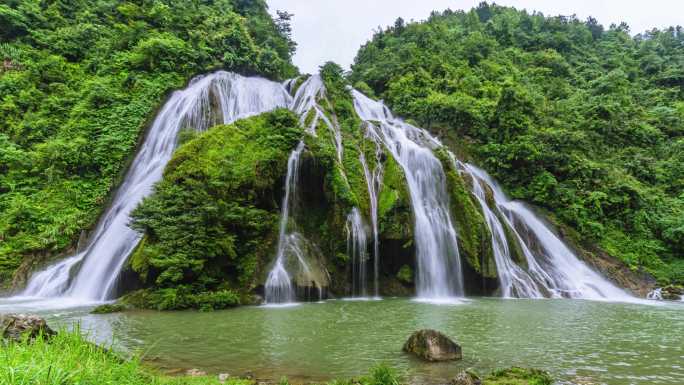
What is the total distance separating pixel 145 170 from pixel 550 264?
1577 cm

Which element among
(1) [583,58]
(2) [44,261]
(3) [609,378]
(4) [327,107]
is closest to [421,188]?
(4) [327,107]

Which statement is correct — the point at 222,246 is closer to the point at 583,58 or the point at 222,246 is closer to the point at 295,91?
the point at 295,91

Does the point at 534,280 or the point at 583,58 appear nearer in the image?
the point at 534,280

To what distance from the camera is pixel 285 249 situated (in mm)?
11445

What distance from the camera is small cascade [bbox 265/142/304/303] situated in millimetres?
10531

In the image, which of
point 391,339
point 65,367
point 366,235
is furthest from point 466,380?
point 366,235

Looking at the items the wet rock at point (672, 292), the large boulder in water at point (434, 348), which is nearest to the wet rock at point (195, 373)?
the large boulder in water at point (434, 348)

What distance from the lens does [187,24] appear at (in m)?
24.2

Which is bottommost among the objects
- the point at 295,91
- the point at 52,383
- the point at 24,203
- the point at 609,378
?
the point at 609,378

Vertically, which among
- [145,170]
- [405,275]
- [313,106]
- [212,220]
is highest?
[313,106]

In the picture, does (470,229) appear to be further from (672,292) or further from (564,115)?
(564,115)

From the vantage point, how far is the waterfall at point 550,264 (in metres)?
13.6

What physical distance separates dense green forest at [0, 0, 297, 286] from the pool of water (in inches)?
230

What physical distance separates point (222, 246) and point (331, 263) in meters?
3.71
